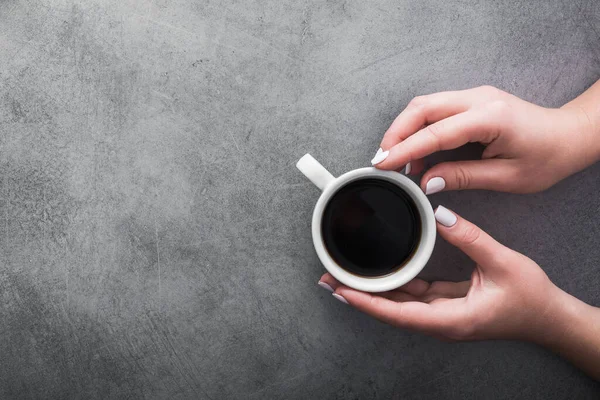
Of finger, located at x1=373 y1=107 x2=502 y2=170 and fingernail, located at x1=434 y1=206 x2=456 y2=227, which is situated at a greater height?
finger, located at x1=373 y1=107 x2=502 y2=170

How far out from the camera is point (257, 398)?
2.88 ft

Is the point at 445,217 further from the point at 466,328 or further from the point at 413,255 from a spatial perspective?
the point at 466,328

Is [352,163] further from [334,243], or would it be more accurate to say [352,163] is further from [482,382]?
[482,382]

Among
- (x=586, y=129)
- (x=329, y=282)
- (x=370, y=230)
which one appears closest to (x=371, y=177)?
(x=370, y=230)

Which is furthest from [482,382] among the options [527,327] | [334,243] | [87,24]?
[87,24]

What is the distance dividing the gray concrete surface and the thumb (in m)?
0.16

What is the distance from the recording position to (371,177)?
0.72 meters

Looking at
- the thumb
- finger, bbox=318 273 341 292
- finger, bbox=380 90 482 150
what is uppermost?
finger, bbox=380 90 482 150

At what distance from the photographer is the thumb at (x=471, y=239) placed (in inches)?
27.6

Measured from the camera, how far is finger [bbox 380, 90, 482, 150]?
760mm

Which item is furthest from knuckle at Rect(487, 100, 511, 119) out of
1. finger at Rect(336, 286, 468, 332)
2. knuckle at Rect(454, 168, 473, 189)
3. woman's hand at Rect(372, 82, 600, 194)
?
finger at Rect(336, 286, 468, 332)

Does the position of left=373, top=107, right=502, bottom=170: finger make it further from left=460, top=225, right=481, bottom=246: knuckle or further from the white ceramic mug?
left=460, top=225, right=481, bottom=246: knuckle

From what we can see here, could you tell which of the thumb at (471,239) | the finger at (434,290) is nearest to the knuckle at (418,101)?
the thumb at (471,239)

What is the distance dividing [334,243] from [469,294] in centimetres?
24
